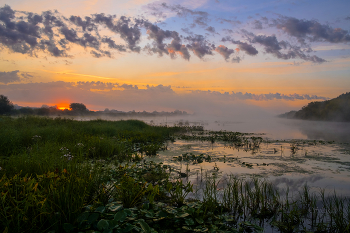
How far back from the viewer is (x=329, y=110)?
58031 millimetres

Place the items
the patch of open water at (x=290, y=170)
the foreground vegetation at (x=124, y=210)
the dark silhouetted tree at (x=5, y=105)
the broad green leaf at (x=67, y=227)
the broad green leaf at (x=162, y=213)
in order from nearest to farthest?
the broad green leaf at (x=67, y=227)
the foreground vegetation at (x=124, y=210)
the broad green leaf at (x=162, y=213)
the patch of open water at (x=290, y=170)
the dark silhouetted tree at (x=5, y=105)

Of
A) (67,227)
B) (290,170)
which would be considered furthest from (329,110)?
(67,227)

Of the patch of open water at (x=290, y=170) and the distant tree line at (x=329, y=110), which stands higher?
the distant tree line at (x=329, y=110)

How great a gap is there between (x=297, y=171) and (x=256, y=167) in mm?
1213

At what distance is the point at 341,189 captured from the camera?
4750mm

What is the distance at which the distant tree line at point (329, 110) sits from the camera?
52.9m

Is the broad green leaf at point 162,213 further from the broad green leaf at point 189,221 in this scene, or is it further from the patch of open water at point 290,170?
the patch of open water at point 290,170

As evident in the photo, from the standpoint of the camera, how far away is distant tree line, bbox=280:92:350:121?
52928 millimetres

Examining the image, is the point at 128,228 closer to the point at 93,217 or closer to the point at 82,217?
the point at 93,217

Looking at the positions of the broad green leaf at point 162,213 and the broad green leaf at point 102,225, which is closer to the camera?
the broad green leaf at point 102,225

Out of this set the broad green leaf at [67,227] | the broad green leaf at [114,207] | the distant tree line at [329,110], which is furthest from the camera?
the distant tree line at [329,110]

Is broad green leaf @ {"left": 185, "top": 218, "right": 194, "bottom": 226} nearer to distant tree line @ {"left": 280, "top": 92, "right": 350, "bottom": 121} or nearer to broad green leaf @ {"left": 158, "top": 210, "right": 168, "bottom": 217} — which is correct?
broad green leaf @ {"left": 158, "top": 210, "right": 168, "bottom": 217}

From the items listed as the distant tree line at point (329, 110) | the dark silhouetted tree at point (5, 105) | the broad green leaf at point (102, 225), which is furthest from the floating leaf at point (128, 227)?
the distant tree line at point (329, 110)

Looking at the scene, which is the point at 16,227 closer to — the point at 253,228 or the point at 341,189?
the point at 253,228
